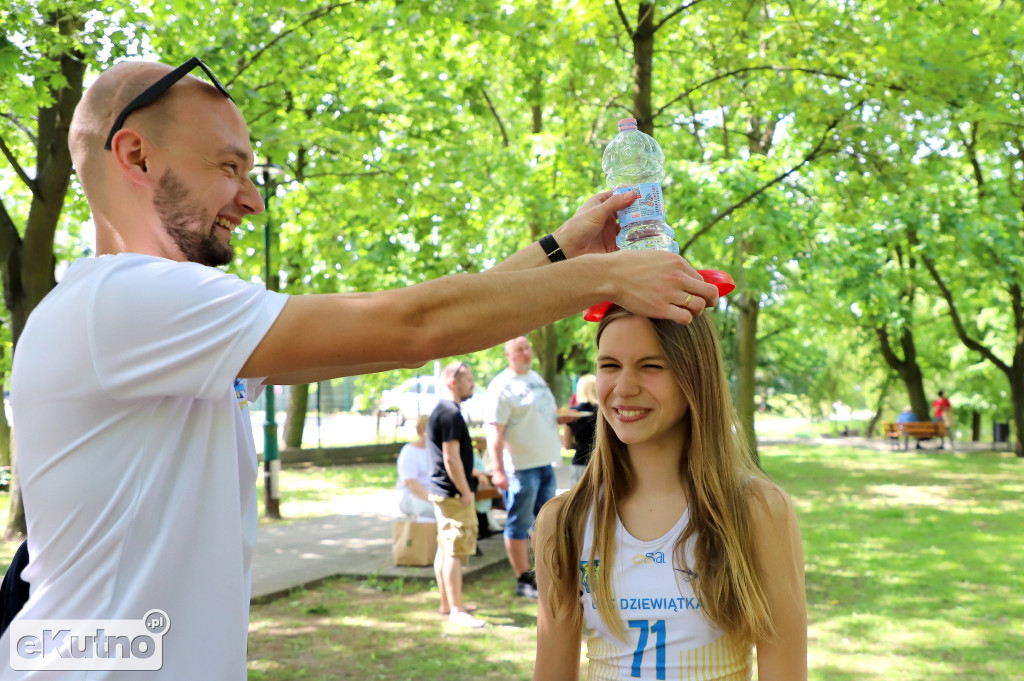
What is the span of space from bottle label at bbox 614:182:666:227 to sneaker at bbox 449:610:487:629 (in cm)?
593

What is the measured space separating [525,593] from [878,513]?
25.8 ft

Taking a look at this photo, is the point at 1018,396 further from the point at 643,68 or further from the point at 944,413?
the point at 643,68

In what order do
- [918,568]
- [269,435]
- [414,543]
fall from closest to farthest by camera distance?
1. [414,543]
2. [918,568]
3. [269,435]

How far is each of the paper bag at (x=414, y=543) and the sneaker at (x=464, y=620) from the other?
214cm

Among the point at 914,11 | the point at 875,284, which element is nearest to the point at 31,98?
the point at 914,11

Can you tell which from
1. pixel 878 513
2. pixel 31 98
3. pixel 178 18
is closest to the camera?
pixel 31 98

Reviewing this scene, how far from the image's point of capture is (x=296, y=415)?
78.2ft

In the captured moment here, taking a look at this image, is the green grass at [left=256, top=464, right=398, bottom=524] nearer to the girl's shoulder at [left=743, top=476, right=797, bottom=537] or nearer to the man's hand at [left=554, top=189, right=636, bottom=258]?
the man's hand at [left=554, top=189, right=636, bottom=258]

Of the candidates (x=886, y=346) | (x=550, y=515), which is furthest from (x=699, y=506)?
(x=886, y=346)

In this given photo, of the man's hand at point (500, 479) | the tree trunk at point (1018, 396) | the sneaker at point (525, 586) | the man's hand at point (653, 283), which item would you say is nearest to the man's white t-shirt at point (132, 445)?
the man's hand at point (653, 283)

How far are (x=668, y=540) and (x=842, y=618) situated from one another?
20.8 feet

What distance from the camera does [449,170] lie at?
12.6m

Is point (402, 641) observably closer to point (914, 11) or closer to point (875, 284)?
point (914, 11)

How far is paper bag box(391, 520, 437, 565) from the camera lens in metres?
10.4
